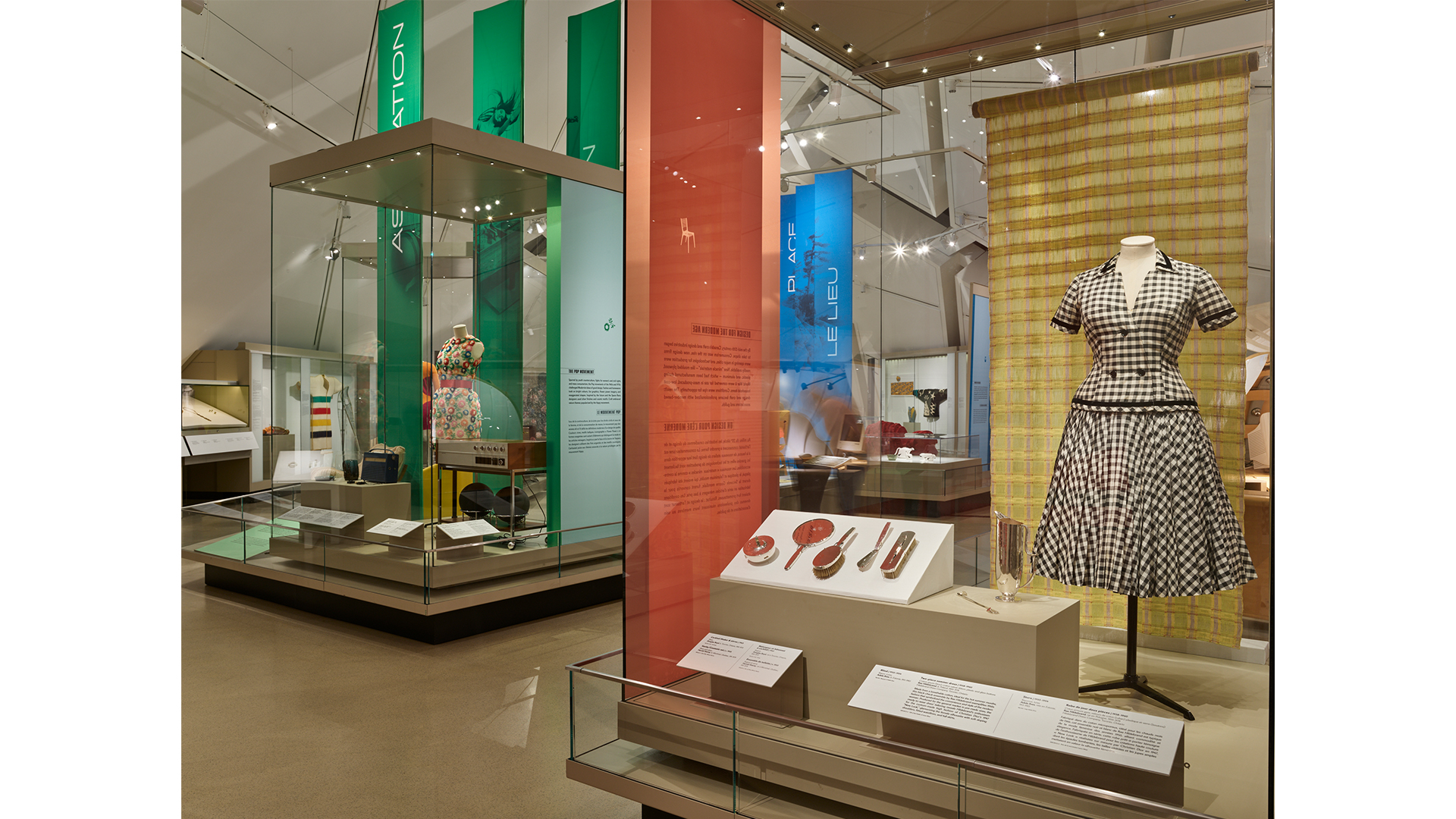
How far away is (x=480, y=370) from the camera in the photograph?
513 cm

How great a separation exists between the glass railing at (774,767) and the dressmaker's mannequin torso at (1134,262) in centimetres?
115

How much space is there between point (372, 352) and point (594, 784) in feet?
12.2

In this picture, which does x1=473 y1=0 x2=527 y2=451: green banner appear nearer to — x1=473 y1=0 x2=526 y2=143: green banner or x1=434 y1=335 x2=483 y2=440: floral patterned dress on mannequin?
x1=434 y1=335 x2=483 y2=440: floral patterned dress on mannequin

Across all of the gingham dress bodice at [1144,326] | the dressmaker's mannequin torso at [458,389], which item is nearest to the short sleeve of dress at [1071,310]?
the gingham dress bodice at [1144,326]

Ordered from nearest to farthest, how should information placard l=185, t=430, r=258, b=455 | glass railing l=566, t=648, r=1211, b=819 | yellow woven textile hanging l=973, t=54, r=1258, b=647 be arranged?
glass railing l=566, t=648, r=1211, b=819 → yellow woven textile hanging l=973, t=54, r=1258, b=647 → information placard l=185, t=430, r=258, b=455

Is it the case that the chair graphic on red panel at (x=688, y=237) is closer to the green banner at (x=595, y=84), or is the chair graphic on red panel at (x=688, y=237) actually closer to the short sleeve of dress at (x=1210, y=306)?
the short sleeve of dress at (x=1210, y=306)

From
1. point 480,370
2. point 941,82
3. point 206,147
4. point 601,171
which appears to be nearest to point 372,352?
point 480,370

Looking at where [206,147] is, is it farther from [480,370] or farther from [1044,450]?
[1044,450]

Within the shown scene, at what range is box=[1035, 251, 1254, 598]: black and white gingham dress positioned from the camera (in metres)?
1.98

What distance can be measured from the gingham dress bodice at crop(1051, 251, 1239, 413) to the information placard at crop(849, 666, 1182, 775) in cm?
76

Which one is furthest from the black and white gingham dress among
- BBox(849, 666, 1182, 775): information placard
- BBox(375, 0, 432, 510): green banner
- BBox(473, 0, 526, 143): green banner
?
BBox(473, 0, 526, 143): green banner

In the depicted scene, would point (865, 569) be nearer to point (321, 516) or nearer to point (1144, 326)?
point (1144, 326)

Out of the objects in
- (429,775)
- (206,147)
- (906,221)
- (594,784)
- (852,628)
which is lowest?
(429,775)

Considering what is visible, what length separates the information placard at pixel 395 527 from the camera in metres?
4.83
